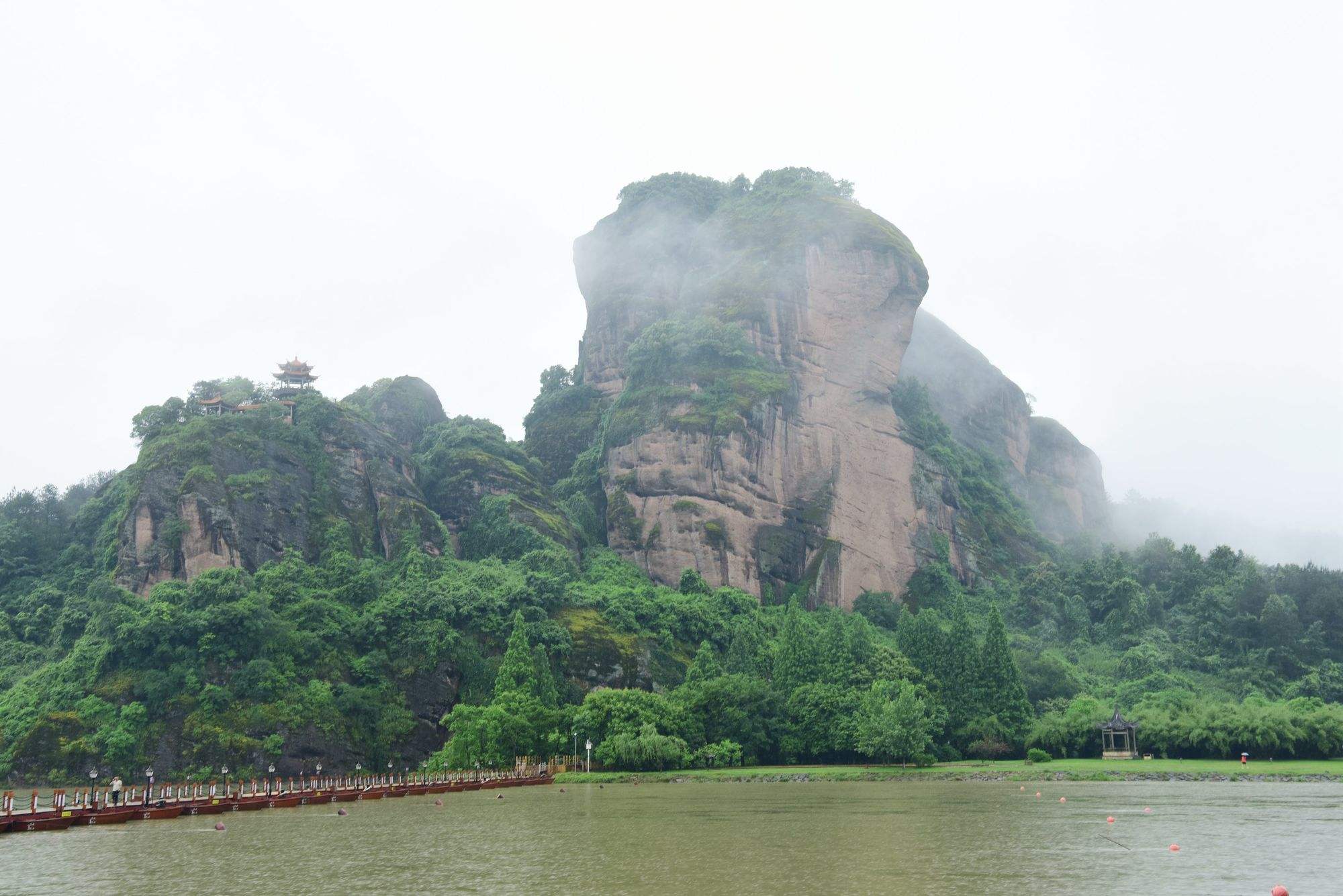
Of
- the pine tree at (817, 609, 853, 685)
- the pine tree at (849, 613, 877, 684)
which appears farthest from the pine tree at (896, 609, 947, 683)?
the pine tree at (817, 609, 853, 685)

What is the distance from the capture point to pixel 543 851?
32.0 m

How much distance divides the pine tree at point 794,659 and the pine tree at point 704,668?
13.0 feet

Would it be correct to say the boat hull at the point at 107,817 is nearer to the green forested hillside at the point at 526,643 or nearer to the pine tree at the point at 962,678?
the green forested hillside at the point at 526,643

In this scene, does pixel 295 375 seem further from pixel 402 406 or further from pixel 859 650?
pixel 859 650

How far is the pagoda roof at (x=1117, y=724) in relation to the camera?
229 ft

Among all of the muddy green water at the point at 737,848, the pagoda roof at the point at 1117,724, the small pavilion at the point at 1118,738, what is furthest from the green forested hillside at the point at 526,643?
the muddy green water at the point at 737,848

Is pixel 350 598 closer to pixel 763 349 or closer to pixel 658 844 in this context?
pixel 763 349

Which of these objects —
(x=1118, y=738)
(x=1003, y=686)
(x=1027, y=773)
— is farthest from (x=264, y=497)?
(x=1118, y=738)

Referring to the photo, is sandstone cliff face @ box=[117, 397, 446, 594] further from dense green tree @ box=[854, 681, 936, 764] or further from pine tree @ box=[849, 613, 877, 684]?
dense green tree @ box=[854, 681, 936, 764]

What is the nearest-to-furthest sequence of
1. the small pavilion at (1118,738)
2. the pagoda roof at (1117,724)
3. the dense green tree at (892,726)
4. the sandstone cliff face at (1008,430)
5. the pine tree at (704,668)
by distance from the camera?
the dense green tree at (892,726) < the pagoda roof at (1117,724) < the small pavilion at (1118,738) < the pine tree at (704,668) < the sandstone cliff face at (1008,430)

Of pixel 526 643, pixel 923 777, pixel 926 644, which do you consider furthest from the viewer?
pixel 526 643

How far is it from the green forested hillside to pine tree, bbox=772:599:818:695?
0.18 m

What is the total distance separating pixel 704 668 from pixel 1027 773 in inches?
938

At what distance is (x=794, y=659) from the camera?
76750 millimetres
